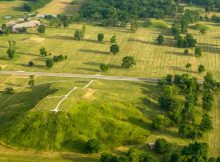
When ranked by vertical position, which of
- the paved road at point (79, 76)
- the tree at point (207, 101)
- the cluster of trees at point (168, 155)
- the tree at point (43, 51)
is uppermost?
the tree at point (43, 51)

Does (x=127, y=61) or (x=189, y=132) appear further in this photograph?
(x=127, y=61)

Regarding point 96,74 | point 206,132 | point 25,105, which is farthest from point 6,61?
point 206,132

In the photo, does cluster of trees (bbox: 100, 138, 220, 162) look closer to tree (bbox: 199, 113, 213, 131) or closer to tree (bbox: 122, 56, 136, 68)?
tree (bbox: 199, 113, 213, 131)

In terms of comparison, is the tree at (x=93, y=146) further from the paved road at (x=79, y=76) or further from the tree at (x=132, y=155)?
the paved road at (x=79, y=76)

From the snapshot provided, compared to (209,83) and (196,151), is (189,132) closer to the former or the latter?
(196,151)

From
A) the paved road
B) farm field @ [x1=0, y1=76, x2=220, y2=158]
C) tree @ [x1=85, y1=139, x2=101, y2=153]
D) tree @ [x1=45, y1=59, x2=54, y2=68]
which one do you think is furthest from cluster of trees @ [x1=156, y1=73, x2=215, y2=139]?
tree @ [x1=45, y1=59, x2=54, y2=68]

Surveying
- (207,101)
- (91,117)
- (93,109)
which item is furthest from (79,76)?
(207,101)

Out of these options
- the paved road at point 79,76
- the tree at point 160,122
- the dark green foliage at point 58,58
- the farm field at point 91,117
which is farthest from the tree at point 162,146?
the dark green foliage at point 58,58

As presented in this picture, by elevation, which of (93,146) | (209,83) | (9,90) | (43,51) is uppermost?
(43,51)

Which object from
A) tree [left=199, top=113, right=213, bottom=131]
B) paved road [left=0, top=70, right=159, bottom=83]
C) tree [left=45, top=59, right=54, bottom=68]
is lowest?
tree [left=199, top=113, right=213, bottom=131]

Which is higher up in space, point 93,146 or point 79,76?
point 79,76
